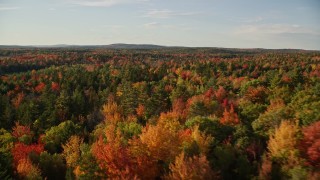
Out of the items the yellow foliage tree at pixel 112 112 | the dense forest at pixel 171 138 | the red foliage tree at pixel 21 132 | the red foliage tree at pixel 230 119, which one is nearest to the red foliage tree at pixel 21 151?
the dense forest at pixel 171 138

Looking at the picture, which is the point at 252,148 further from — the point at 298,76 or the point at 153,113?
the point at 298,76

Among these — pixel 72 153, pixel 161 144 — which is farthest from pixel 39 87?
pixel 161 144

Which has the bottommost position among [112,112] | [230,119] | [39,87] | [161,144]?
[112,112]

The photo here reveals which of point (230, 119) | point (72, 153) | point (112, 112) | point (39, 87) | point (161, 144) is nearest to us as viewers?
point (161, 144)

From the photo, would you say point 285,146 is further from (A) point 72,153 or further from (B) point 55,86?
(B) point 55,86

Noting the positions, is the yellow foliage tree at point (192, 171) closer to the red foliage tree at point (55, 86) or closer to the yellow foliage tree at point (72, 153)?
the yellow foliage tree at point (72, 153)

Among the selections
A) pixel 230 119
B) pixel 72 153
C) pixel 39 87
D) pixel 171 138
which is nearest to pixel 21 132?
pixel 72 153

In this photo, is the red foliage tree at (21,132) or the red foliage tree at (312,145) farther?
the red foliage tree at (21,132)

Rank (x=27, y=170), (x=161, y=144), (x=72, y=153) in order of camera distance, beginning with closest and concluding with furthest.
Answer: (x=27, y=170)
(x=161, y=144)
(x=72, y=153)

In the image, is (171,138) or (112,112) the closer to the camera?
(171,138)

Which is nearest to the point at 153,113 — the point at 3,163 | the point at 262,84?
the point at 262,84

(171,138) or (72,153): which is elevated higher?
(171,138)

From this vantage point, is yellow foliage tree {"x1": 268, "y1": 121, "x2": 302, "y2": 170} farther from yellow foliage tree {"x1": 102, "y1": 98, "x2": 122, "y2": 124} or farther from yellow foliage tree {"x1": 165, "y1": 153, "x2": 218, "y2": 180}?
yellow foliage tree {"x1": 102, "y1": 98, "x2": 122, "y2": 124}
